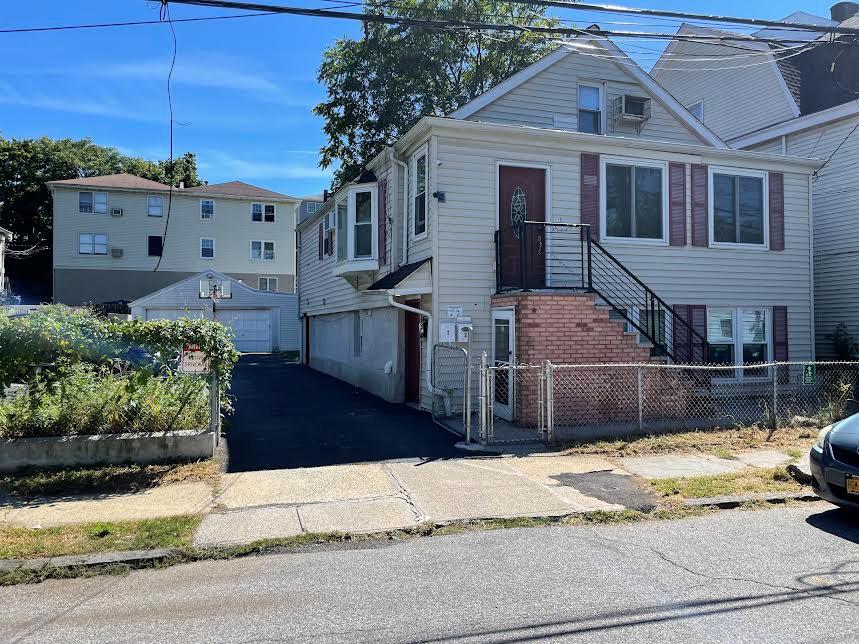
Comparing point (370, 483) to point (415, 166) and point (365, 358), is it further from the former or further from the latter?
point (365, 358)

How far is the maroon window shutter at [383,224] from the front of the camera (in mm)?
14906

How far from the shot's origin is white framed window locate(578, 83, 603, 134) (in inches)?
612

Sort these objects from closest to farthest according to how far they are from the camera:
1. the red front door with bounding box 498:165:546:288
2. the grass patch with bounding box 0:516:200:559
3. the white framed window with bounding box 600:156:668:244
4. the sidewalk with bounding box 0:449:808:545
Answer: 1. the grass patch with bounding box 0:516:200:559
2. the sidewalk with bounding box 0:449:808:545
3. the red front door with bounding box 498:165:546:288
4. the white framed window with bounding box 600:156:668:244

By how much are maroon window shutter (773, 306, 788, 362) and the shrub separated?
39.8 feet

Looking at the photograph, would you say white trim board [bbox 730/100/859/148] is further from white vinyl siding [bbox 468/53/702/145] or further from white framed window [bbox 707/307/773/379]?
white framed window [bbox 707/307/773/379]

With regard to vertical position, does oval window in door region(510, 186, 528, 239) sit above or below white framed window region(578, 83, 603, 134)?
below

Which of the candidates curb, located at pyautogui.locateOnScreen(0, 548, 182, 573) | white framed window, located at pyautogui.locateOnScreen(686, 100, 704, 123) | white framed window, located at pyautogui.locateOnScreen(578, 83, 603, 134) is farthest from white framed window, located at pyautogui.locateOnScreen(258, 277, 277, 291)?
curb, located at pyautogui.locateOnScreen(0, 548, 182, 573)

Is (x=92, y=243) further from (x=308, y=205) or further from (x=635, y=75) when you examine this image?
(x=635, y=75)

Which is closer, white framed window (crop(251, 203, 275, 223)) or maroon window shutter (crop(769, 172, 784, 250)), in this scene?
maroon window shutter (crop(769, 172, 784, 250))

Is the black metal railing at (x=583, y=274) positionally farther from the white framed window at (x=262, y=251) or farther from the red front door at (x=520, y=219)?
the white framed window at (x=262, y=251)

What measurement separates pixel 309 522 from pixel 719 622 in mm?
3641

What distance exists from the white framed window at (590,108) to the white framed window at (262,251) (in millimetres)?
26439

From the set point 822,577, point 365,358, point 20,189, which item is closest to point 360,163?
point 365,358

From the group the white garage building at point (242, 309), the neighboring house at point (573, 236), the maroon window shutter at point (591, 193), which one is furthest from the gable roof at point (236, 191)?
the maroon window shutter at point (591, 193)
